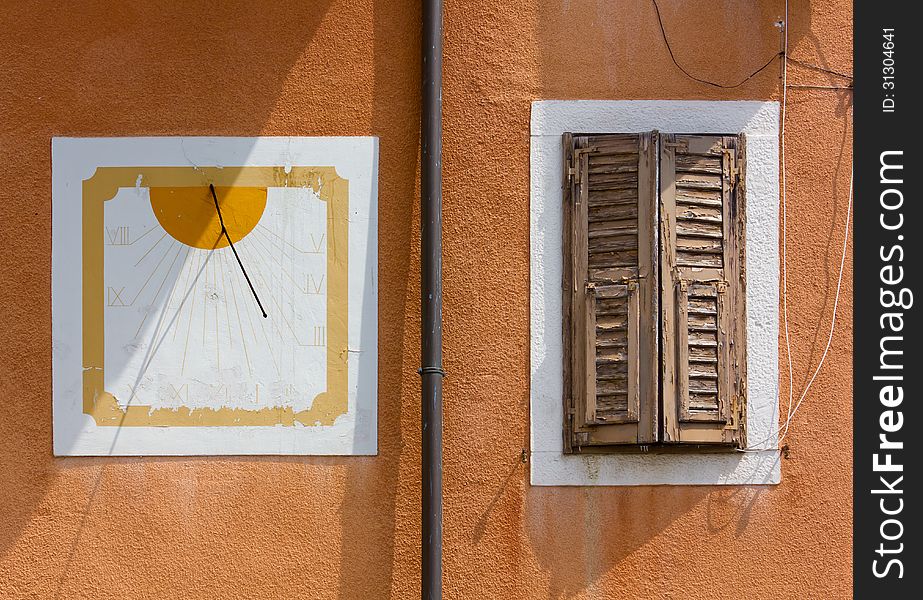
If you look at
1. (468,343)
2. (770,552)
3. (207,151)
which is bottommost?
(770,552)

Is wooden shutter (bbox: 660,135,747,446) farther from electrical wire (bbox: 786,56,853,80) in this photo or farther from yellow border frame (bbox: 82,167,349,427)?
yellow border frame (bbox: 82,167,349,427)

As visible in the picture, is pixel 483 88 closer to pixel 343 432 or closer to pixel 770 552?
pixel 343 432

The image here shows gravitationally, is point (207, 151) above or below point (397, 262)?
above

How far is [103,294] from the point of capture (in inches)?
244

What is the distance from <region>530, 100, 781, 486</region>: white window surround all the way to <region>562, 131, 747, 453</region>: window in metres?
0.06

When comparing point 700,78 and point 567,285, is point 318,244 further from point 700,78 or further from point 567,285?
point 700,78

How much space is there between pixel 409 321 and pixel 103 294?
1356mm

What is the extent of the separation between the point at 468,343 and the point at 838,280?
1680mm

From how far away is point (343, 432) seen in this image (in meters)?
6.12

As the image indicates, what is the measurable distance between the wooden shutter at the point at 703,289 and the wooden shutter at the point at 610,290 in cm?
7

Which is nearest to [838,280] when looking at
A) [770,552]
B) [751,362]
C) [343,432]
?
[751,362]

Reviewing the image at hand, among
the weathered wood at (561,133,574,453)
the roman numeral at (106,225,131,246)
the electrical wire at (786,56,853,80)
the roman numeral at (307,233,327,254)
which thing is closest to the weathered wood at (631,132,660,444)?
the weathered wood at (561,133,574,453)

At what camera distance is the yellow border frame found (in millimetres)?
6125

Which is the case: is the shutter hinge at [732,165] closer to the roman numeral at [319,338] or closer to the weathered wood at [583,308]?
the weathered wood at [583,308]
